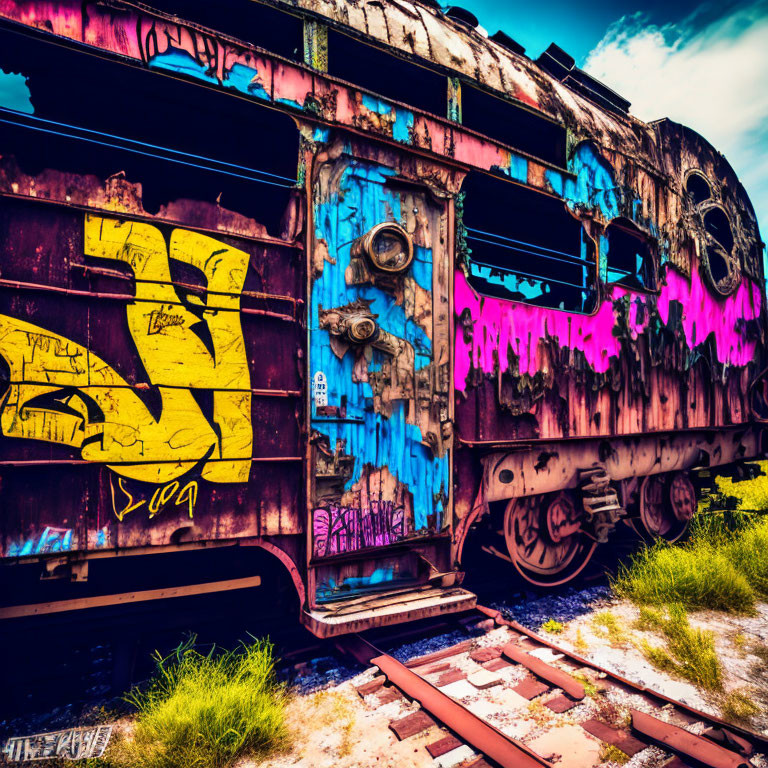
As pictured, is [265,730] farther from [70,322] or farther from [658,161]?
[658,161]

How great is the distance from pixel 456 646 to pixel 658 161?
6.54 m

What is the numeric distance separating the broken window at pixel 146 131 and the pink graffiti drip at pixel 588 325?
6.58 ft

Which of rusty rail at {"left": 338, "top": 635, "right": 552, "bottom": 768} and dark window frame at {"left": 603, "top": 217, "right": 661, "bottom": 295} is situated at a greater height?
dark window frame at {"left": 603, "top": 217, "right": 661, "bottom": 295}

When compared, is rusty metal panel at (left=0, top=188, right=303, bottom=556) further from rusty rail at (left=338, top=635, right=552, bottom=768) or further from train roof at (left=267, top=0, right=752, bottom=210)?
train roof at (left=267, top=0, right=752, bottom=210)

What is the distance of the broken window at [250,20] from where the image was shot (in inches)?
142

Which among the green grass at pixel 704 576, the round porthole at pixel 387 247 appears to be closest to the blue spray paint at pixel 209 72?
the round porthole at pixel 387 247

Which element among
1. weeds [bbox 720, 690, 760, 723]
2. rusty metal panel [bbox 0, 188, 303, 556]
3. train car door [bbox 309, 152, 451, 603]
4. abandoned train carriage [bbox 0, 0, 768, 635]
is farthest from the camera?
train car door [bbox 309, 152, 451, 603]

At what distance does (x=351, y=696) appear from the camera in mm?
3141

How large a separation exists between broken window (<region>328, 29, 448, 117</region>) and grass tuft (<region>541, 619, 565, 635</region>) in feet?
15.3

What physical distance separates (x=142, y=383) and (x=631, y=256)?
7.01m

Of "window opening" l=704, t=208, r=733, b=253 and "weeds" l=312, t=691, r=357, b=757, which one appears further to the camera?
"window opening" l=704, t=208, r=733, b=253

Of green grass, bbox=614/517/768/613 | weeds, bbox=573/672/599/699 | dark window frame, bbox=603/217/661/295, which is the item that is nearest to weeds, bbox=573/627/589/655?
weeds, bbox=573/672/599/699

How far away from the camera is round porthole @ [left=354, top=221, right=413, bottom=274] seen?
3723mm

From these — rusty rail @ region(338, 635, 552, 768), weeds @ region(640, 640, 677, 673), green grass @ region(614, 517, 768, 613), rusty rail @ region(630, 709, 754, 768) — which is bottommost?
weeds @ region(640, 640, 677, 673)
